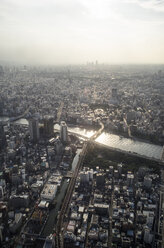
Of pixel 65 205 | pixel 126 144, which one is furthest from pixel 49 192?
pixel 126 144

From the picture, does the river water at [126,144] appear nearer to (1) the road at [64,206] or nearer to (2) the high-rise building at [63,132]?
(2) the high-rise building at [63,132]

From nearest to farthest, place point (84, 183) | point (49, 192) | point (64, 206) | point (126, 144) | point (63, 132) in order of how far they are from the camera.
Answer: point (64, 206)
point (49, 192)
point (84, 183)
point (63, 132)
point (126, 144)

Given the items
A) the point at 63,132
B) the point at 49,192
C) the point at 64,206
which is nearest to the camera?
the point at 64,206

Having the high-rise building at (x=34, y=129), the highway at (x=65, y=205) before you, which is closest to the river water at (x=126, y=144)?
the highway at (x=65, y=205)

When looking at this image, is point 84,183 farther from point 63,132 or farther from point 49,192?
point 63,132

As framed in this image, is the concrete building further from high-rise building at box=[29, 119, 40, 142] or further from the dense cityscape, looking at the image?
high-rise building at box=[29, 119, 40, 142]

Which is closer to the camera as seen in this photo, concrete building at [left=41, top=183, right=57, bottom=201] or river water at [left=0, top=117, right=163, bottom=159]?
concrete building at [left=41, top=183, right=57, bottom=201]

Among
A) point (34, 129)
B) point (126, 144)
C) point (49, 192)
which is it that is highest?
point (34, 129)

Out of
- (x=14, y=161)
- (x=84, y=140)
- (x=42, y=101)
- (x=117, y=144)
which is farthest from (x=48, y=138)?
(x=42, y=101)

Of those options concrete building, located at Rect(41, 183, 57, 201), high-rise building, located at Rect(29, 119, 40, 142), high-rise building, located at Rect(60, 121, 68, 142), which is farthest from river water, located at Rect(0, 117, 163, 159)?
concrete building, located at Rect(41, 183, 57, 201)
